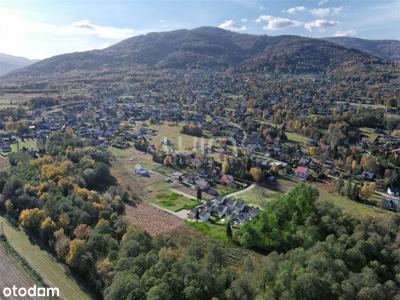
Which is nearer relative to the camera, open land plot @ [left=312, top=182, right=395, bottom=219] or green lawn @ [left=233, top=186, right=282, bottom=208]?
open land plot @ [left=312, top=182, right=395, bottom=219]

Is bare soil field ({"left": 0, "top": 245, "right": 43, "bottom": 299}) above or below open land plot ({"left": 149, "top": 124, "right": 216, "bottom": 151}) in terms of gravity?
below

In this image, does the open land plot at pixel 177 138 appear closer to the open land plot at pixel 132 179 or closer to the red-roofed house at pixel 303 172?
the open land plot at pixel 132 179

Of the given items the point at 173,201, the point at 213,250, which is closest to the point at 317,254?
the point at 213,250

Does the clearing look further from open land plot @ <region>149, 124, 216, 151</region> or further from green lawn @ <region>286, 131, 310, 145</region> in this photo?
green lawn @ <region>286, 131, 310, 145</region>

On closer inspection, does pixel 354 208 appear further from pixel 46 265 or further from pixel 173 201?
pixel 46 265

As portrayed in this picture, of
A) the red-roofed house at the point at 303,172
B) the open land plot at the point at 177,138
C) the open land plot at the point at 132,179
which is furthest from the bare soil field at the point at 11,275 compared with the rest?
the open land plot at the point at 177,138

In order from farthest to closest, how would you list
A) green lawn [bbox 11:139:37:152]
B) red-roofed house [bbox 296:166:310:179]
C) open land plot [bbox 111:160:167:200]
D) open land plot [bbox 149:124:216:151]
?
open land plot [bbox 149:124:216:151] < green lawn [bbox 11:139:37:152] < red-roofed house [bbox 296:166:310:179] < open land plot [bbox 111:160:167:200]
